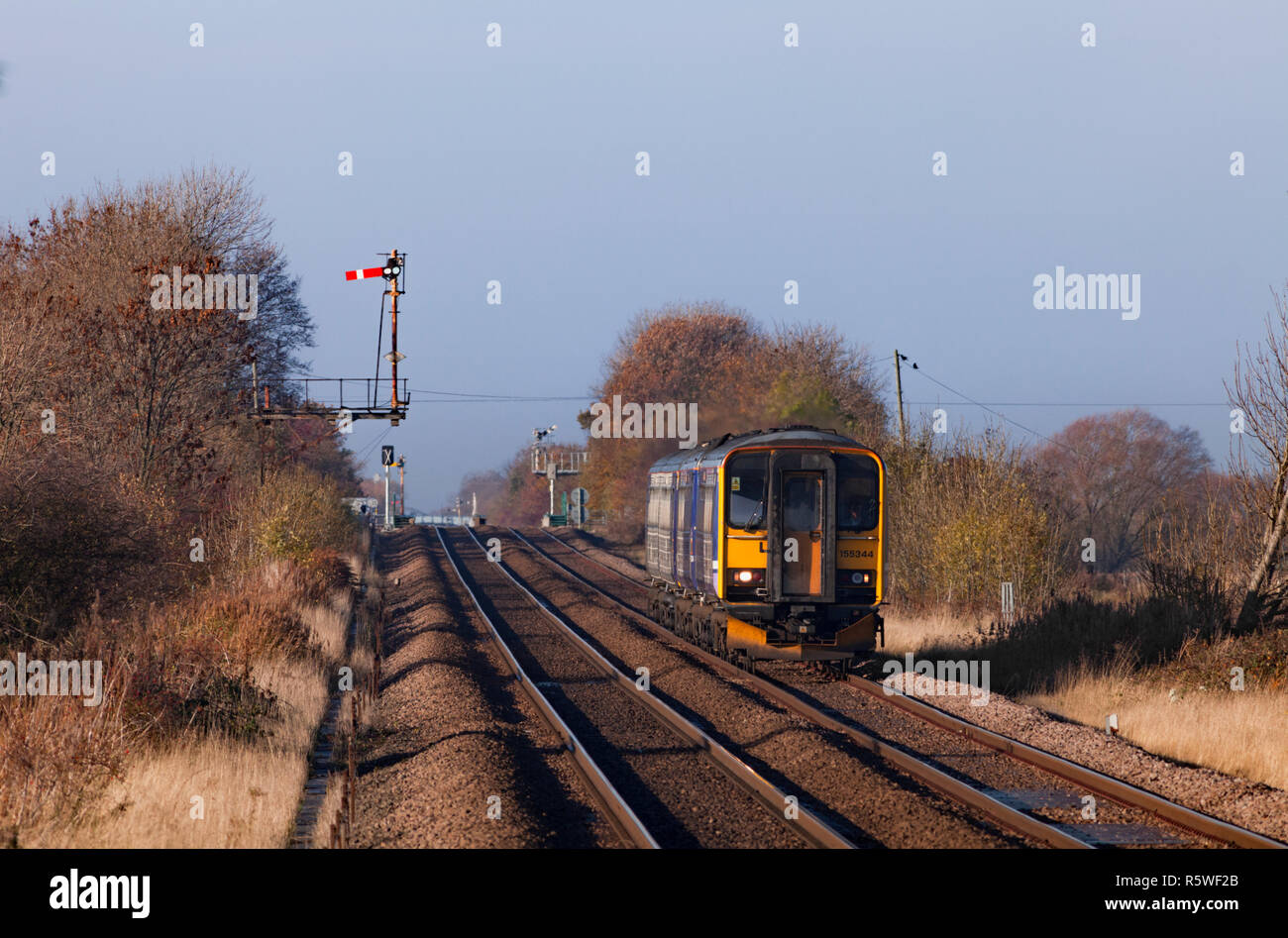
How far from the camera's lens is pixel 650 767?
11789 millimetres

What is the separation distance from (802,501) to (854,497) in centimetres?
76

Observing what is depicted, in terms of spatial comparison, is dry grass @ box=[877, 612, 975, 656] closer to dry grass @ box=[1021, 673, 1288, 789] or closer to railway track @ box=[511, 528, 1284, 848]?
dry grass @ box=[1021, 673, 1288, 789]

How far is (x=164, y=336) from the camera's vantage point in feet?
88.6

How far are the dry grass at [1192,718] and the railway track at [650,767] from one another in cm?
479

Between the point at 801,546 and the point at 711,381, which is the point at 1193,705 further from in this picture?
the point at 711,381

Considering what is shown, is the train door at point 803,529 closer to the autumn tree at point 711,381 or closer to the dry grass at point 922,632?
the dry grass at point 922,632

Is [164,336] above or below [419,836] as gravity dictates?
above

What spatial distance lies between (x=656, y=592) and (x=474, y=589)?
943cm

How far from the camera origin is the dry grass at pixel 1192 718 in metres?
12.0

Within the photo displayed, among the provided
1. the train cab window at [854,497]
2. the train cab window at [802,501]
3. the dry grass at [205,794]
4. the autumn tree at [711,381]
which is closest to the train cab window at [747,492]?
the train cab window at [802,501]

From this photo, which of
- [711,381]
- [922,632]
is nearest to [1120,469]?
[711,381]
